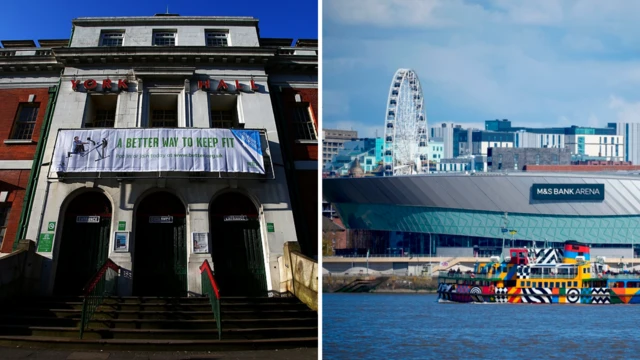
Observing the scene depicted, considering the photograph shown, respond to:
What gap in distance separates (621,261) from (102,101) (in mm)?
69478

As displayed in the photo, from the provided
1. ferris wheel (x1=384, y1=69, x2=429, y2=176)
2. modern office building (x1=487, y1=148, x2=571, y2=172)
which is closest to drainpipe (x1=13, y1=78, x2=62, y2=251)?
ferris wheel (x1=384, y1=69, x2=429, y2=176)

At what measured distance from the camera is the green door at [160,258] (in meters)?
17.1

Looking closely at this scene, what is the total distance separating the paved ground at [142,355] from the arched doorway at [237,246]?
16.8 ft

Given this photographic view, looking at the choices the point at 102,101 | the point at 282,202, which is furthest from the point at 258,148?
the point at 102,101

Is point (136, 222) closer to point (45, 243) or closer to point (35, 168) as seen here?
point (45, 243)

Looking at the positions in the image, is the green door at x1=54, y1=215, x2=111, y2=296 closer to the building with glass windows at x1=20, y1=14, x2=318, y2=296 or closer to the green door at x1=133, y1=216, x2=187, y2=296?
the building with glass windows at x1=20, y1=14, x2=318, y2=296

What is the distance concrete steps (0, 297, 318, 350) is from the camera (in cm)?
1225

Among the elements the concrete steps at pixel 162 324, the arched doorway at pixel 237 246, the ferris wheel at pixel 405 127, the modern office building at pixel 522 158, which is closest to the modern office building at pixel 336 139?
the ferris wheel at pixel 405 127

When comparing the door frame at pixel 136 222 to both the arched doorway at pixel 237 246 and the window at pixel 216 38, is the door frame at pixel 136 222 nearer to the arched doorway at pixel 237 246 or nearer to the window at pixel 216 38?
the arched doorway at pixel 237 246

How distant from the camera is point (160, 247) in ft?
57.6

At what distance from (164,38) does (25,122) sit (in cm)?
416

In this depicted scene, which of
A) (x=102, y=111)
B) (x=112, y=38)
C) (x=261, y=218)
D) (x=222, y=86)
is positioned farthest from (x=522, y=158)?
(x=261, y=218)

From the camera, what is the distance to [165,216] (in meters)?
17.8

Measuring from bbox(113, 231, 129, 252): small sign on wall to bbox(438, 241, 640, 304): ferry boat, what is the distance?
155ft
